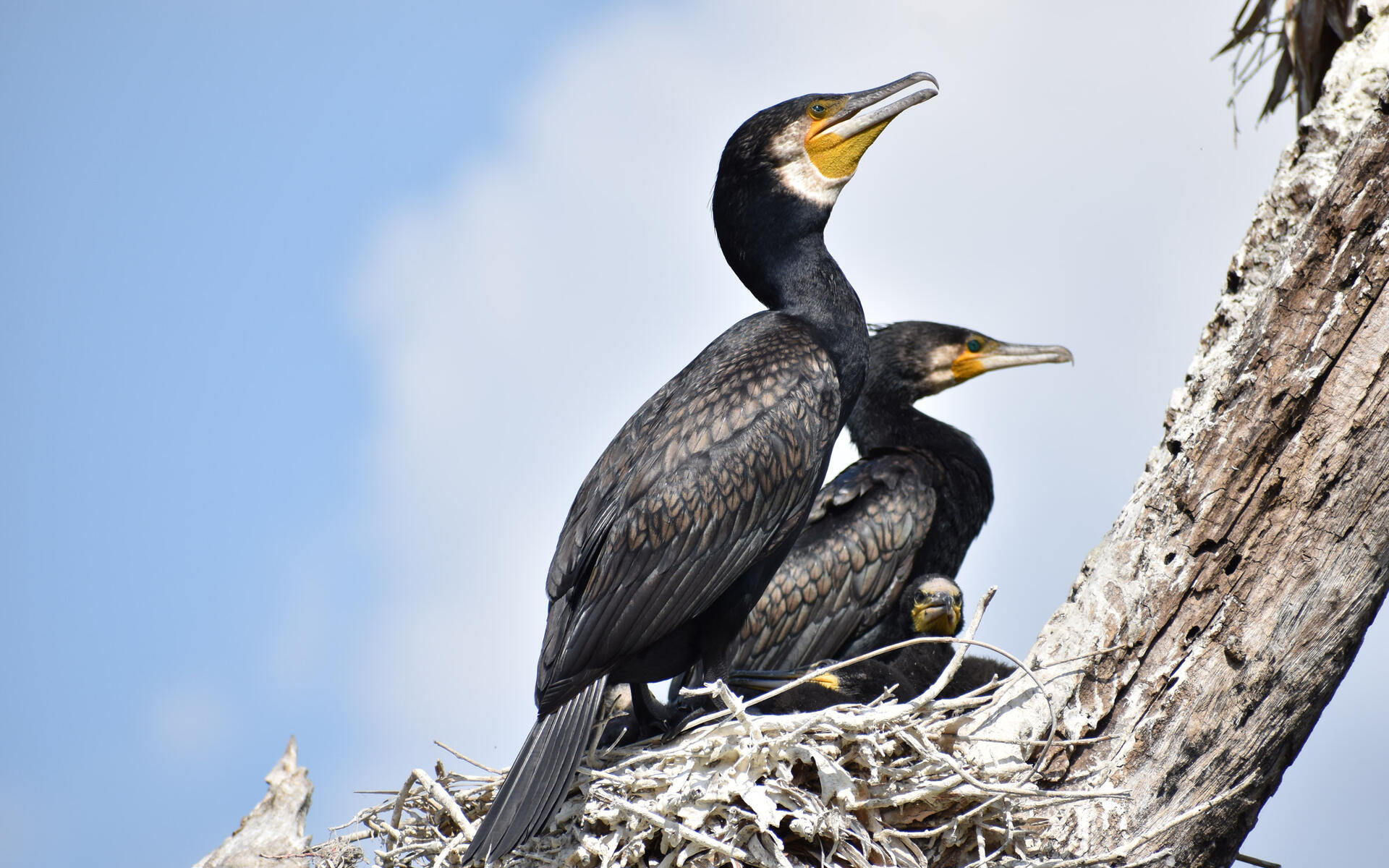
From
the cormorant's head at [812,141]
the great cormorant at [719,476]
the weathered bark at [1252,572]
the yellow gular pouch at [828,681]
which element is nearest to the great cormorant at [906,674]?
Result: the yellow gular pouch at [828,681]

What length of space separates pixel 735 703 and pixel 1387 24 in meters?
2.74

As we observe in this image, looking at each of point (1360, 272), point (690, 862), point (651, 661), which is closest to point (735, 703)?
point (690, 862)

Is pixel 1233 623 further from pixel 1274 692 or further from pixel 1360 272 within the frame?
pixel 1360 272

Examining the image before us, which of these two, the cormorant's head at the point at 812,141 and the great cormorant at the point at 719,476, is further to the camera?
the cormorant's head at the point at 812,141

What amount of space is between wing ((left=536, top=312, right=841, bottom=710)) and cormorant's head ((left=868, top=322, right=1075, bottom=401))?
2.44m

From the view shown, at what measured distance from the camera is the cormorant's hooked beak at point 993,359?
665 cm

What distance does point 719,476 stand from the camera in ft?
12.7

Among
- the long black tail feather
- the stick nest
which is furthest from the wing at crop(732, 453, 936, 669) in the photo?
the stick nest

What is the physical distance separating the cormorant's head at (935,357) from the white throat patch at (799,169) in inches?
78.8

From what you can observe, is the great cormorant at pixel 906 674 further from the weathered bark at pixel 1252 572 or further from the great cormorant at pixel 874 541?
the weathered bark at pixel 1252 572

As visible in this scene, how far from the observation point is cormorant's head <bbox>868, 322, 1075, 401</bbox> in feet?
21.7

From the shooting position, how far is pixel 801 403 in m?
4.04

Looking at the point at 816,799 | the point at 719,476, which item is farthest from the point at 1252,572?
the point at 719,476

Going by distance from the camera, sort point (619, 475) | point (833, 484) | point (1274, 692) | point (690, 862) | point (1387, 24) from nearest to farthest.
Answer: point (1274, 692)
point (690, 862)
point (1387, 24)
point (619, 475)
point (833, 484)
